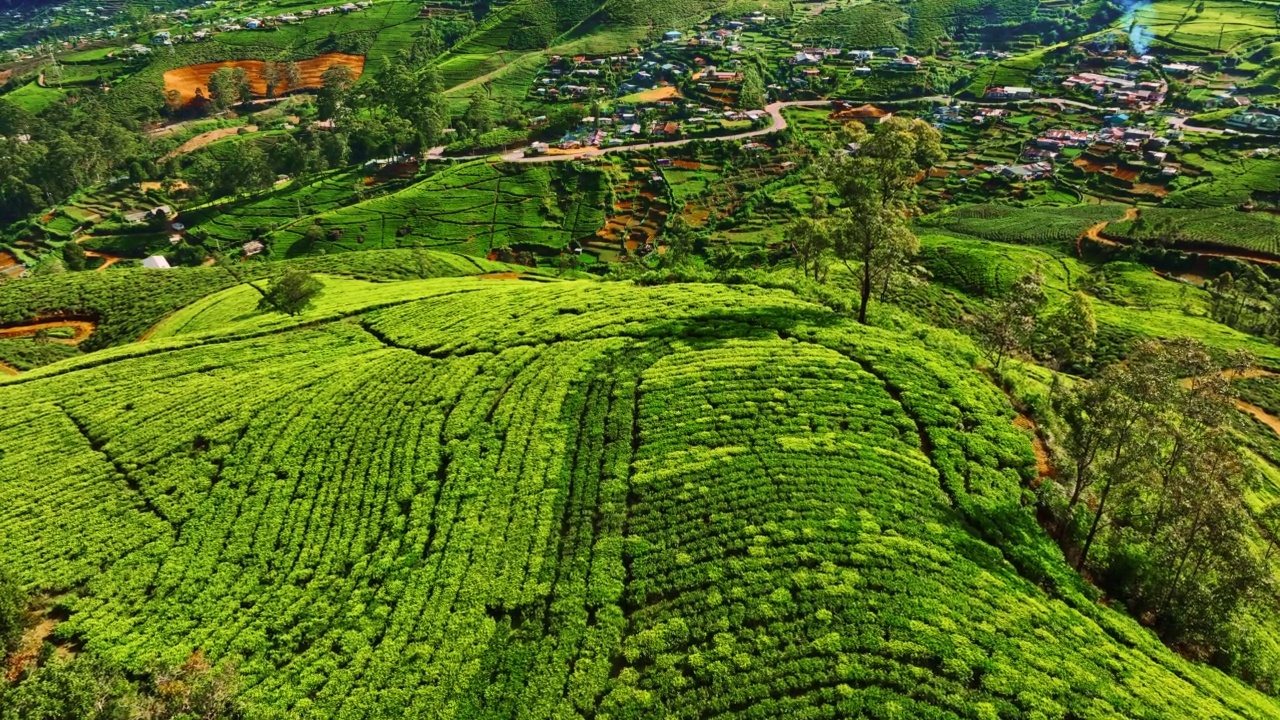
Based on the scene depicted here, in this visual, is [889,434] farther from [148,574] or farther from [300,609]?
[148,574]

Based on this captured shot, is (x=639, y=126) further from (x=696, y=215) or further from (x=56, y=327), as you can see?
(x=56, y=327)

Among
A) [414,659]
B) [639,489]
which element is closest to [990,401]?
[639,489]

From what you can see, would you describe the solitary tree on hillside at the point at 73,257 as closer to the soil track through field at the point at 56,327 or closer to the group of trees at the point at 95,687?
the soil track through field at the point at 56,327

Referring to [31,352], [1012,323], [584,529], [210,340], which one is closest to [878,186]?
[1012,323]

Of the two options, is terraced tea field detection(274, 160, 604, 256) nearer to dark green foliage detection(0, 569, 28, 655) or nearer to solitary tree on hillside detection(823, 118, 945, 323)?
solitary tree on hillside detection(823, 118, 945, 323)

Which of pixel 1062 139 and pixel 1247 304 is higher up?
pixel 1062 139

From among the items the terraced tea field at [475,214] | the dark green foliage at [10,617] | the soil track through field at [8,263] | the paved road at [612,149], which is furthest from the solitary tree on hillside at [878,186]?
the soil track through field at [8,263]
